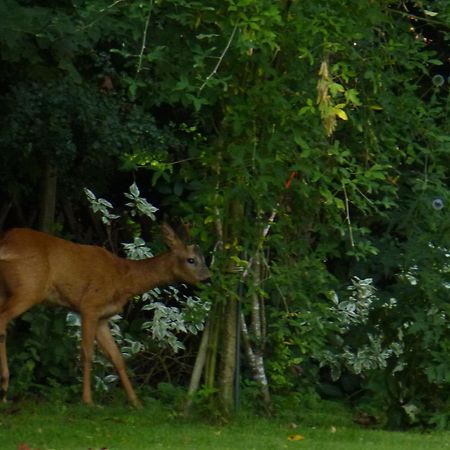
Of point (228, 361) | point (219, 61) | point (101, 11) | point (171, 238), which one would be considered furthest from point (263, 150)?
point (171, 238)

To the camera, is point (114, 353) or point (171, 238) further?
point (171, 238)

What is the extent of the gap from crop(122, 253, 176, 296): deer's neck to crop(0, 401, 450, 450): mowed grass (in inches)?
52.5

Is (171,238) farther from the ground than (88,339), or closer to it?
farther from the ground

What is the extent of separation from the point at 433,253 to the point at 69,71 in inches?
117

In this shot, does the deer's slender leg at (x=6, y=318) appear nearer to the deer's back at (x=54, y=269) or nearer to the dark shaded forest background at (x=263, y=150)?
the deer's back at (x=54, y=269)

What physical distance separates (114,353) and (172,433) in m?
2.66

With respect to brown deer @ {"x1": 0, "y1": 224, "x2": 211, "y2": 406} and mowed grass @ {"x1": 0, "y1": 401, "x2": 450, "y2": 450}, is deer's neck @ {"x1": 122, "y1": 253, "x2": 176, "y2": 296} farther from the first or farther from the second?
mowed grass @ {"x1": 0, "y1": 401, "x2": 450, "y2": 450}

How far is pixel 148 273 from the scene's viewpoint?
13172 millimetres

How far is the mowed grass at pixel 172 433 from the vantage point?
9938 mm

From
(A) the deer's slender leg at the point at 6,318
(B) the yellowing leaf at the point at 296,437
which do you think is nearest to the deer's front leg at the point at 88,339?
(A) the deer's slender leg at the point at 6,318

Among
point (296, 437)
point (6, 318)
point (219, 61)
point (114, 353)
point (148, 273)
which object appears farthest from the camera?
point (148, 273)

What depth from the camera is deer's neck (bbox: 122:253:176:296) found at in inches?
517

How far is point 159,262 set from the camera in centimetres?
1324

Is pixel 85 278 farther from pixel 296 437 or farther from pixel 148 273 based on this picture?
pixel 296 437
